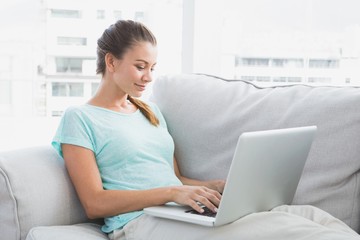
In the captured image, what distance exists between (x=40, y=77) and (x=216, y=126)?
1443 millimetres

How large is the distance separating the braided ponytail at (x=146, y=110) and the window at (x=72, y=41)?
1.21 meters

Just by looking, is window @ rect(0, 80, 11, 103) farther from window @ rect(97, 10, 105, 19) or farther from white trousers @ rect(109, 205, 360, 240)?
white trousers @ rect(109, 205, 360, 240)

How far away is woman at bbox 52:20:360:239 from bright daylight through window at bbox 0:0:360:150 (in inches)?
39.3

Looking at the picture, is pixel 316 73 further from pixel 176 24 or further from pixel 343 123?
pixel 343 123

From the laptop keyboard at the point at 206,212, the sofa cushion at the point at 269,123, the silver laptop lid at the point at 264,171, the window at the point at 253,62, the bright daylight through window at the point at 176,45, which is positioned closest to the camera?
the silver laptop lid at the point at 264,171

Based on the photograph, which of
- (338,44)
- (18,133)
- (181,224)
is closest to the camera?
(181,224)

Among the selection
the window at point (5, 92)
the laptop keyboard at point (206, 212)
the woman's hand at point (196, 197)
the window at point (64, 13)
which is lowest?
the laptop keyboard at point (206, 212)

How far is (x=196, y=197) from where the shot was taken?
175 cm

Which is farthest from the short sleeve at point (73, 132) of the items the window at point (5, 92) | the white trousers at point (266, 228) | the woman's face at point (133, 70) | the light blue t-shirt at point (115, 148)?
the window at point (5, 92)

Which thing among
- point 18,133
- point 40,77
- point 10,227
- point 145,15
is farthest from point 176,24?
point 10,227

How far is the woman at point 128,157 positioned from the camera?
1.75 metres

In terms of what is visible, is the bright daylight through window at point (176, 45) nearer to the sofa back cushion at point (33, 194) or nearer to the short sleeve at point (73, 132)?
the short sleeve at point (73, 132)

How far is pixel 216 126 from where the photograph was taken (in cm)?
215

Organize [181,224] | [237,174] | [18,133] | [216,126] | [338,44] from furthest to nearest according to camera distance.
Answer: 1. [18,133]
2. [338,44]
3. [216,126]
4. [181,224]
5. [237,174]
